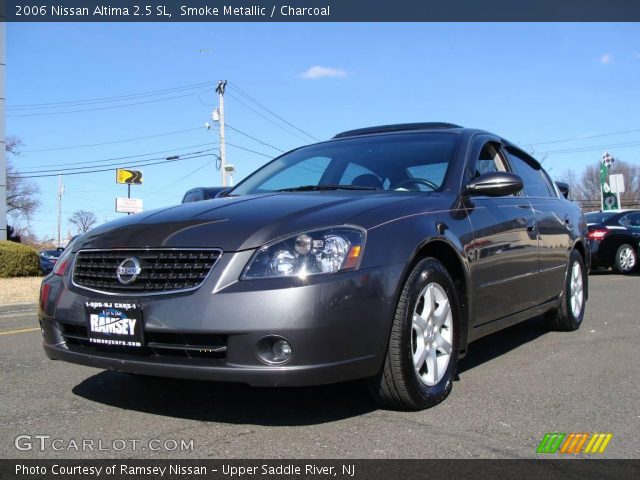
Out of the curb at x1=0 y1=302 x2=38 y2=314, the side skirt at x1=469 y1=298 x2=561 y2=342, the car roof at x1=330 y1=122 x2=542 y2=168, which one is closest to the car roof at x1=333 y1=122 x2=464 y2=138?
the car roof at x1=330 y1=122 x2=542 y2=168

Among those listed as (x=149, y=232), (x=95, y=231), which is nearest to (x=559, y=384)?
(x=149, y=232)

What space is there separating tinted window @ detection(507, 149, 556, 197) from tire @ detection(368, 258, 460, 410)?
1959 millimetres

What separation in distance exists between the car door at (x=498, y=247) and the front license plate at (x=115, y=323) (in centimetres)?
196

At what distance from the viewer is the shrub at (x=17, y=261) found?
622 inches

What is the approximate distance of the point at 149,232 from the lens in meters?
3.16

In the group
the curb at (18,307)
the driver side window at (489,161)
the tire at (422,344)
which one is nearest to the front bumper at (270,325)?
the tire at (422,344)

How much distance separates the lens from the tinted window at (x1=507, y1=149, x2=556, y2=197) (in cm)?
512

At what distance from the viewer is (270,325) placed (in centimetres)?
271

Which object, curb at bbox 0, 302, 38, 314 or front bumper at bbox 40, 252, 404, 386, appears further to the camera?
curb at bbox 0, 302, 38, 314

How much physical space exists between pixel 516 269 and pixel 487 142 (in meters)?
0.97
